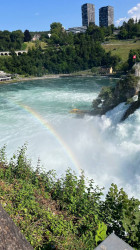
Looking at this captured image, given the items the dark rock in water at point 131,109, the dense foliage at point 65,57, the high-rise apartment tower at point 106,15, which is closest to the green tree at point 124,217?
the dark rock in water at point 131,109

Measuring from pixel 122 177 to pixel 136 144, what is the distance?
2941 millimetres

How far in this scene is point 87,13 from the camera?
538ft

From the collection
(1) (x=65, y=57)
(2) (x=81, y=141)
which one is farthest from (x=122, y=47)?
(2) (x=81, y=141)

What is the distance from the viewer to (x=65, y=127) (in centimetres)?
2159

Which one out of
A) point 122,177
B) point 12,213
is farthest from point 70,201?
point 122,177

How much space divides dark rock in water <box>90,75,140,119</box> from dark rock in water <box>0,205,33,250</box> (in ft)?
47.9

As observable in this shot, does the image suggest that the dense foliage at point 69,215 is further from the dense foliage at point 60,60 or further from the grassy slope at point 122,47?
the grassy slope at point 122,47

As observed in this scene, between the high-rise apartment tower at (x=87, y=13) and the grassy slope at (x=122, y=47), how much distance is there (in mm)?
93574

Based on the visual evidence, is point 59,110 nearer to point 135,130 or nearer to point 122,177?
point 135,130

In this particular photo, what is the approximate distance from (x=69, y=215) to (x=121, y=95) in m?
15.5

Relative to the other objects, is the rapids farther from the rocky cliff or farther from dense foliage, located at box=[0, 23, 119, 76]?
dense foliage, located at box=[0, 23, 119, 76]

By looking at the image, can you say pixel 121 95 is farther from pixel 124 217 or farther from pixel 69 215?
pixel 124 217

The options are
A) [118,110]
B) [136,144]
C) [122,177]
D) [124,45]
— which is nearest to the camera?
[122,177]

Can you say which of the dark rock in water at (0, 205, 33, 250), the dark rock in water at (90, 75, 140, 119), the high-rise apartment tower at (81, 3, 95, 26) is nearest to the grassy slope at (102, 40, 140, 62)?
the dark rock in water at (90, 75, 140, 119)
